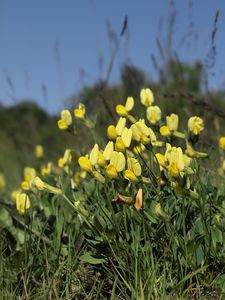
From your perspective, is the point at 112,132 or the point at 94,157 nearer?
the point at 94,157

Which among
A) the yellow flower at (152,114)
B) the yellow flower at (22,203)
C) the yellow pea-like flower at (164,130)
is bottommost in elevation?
the yellow pea-like flower at (164,130)

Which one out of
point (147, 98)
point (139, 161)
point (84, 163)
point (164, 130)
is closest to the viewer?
point (84, 163)

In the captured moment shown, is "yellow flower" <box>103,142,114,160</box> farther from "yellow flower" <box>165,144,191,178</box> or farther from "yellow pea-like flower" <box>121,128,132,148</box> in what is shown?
"yellow flower" <box>165,144,191,178</box>

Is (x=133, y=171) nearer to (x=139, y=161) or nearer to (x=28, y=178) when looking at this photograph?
(x=139, y=161)

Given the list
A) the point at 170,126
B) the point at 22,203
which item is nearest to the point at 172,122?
the point at 170,126

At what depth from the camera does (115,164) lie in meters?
1.51

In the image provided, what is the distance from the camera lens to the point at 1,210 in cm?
213

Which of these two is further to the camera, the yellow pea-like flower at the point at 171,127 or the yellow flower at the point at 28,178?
the yellow flower at the point at 28,178

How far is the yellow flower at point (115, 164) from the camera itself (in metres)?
1.50

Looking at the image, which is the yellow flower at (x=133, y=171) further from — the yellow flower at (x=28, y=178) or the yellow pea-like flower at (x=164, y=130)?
the yellow flower at (x=28, y=178)

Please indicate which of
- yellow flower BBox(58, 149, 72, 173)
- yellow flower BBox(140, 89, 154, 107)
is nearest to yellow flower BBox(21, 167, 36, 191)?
yellow flower BBox(58, 149, 72, 173)

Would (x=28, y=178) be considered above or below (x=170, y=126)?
above

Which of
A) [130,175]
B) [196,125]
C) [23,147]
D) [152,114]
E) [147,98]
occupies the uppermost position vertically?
[23,147]

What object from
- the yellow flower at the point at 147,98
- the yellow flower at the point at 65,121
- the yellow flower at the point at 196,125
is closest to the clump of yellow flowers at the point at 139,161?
the yellow flower at the point at 196,125
